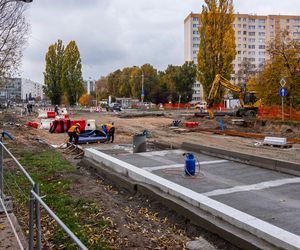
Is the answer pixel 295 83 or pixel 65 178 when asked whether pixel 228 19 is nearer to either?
pixel 295 83

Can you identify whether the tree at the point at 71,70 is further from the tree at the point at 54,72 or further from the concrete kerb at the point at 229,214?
the concrete kerb at the point at 229,214

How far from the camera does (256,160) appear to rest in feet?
35.1

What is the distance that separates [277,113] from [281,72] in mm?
3657

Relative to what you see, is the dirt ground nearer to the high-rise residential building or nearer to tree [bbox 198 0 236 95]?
tree [bbox 198 0 236 95]

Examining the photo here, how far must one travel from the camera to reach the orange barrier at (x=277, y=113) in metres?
27.0

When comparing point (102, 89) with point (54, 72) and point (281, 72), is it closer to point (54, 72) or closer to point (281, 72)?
point (54, 72)

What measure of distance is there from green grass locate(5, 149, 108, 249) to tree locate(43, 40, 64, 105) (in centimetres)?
5844

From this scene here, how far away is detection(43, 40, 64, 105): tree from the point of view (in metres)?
67.9

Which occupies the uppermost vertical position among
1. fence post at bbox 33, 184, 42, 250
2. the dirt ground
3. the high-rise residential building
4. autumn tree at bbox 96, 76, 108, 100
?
the high-rise residential building

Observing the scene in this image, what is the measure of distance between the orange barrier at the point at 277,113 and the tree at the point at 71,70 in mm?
43992

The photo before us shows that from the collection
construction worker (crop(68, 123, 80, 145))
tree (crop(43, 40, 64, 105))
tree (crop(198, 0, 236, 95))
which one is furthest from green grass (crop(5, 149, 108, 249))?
tree (crop(43, 40, 64, 105))

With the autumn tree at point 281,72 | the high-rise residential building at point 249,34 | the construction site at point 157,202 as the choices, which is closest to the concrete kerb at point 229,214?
the construction site at point 157,202

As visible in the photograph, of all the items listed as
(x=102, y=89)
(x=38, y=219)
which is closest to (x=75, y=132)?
(x=38, y=219)

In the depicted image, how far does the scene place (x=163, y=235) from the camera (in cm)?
592
